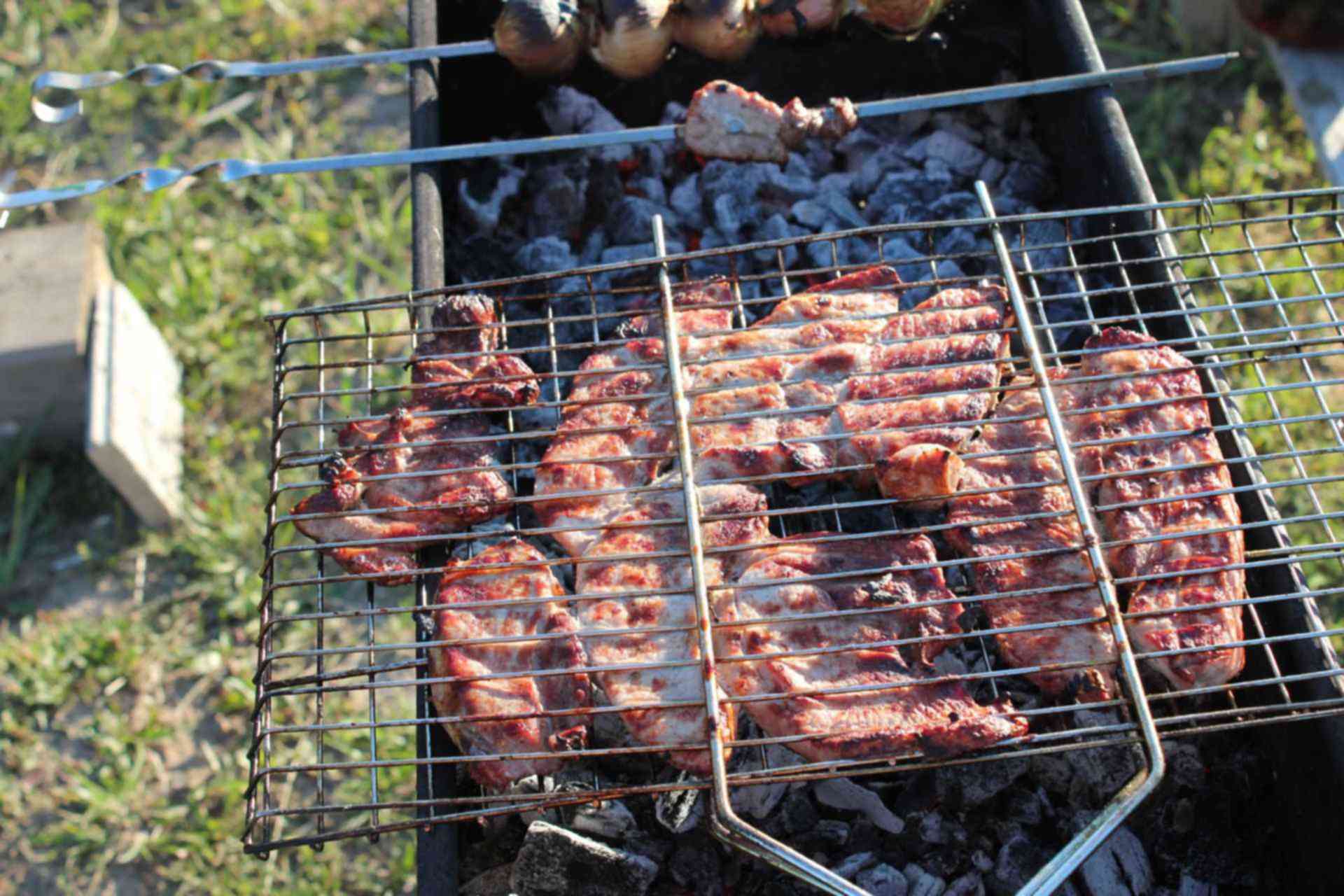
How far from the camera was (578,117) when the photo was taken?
4.11 m

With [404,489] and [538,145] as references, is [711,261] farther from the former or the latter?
[404,489]

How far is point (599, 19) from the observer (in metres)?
3.84

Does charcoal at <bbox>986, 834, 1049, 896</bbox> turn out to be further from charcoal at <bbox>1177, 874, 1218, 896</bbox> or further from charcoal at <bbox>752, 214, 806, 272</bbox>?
charcoal at <bbox>752, 214, 806, 272</bbox>

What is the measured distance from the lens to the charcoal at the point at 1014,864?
2730 mm

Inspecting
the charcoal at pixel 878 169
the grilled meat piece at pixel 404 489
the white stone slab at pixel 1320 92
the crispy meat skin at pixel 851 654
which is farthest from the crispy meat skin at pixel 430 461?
the white stone slab at pixel 1320 92

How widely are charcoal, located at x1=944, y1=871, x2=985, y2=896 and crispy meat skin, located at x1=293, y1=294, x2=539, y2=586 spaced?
1.42 metres

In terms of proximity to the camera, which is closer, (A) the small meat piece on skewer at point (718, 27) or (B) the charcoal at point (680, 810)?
(B) the charcoal at point (680, 810)

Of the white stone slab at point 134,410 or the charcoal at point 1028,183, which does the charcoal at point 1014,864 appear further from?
the white stone slab at point 134,410

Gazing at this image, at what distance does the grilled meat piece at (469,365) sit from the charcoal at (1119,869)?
5.98 feet

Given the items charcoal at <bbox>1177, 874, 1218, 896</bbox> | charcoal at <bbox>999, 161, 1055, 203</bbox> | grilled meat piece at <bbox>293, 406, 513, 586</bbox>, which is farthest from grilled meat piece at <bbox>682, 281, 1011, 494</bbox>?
charcoal at <bbox>1177, 874, 1218, 896</bbox>

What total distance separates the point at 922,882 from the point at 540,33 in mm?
2746

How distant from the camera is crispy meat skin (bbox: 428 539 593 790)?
2619mm

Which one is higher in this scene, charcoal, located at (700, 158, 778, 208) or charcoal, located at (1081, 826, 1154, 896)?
charcoal, located at (700, 158, 778, 208)

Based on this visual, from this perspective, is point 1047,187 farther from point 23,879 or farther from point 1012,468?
point 23,879
